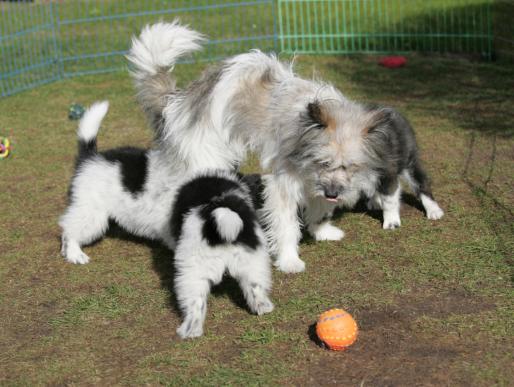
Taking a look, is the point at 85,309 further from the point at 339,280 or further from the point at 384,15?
the point at 384,15

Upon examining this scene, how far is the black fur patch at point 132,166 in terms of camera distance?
5.44 metres

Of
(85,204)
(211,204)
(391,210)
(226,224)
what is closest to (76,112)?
(85,204)

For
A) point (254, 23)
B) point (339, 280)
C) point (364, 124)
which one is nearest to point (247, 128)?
point (364, 124)

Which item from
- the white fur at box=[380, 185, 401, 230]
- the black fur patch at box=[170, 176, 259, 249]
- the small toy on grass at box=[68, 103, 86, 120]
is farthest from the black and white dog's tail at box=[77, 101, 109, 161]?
the small toy on grass at box=[68, 103, 86, 120]

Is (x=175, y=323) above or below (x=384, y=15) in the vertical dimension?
below

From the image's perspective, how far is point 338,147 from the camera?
16.0ft

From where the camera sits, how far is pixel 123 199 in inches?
215

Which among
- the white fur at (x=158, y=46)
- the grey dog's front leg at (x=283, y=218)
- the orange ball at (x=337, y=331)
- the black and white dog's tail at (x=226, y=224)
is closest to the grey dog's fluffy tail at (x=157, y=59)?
the white fur at (x=158, y=46)

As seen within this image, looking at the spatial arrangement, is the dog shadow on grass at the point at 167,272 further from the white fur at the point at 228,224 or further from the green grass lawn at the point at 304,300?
the white fur at the point at 228,224

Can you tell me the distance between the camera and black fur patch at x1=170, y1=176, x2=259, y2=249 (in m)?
4.32

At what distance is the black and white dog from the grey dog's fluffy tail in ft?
1.31

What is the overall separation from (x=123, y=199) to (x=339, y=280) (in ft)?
5.87

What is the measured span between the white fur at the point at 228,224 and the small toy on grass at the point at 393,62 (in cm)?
722

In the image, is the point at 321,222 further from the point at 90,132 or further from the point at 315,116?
the point at 90,132
